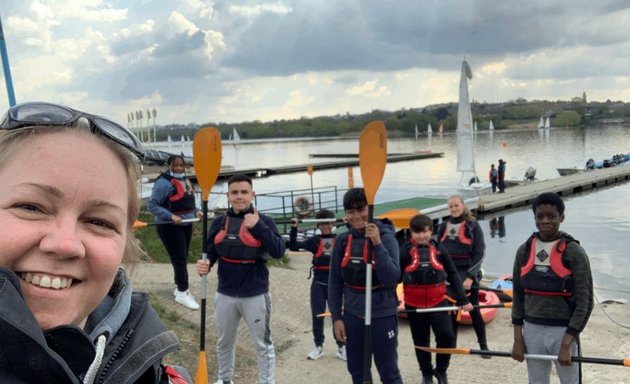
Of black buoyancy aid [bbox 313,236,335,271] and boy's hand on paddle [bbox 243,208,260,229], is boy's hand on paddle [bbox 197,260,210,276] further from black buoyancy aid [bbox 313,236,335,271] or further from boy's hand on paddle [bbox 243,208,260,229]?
black buoyancy aid [bbox 313,236,335,271]

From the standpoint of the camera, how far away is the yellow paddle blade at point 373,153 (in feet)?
15.9

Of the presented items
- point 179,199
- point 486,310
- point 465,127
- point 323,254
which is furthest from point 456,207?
point 465,127

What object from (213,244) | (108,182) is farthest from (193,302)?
(108,182)

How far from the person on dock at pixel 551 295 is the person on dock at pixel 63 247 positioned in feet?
12.2

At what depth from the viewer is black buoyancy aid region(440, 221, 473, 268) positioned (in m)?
6.31

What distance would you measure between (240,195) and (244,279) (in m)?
0.82

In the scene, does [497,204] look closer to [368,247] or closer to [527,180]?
[527,180]

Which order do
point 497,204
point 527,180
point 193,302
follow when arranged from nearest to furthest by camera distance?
point 193,302, point 497,204, point 527,180

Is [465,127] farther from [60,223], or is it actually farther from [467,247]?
[60,223]

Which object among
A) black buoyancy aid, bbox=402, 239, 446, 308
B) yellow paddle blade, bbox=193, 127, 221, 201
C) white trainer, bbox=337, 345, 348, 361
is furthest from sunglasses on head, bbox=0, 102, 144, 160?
white trainer, bbox=337, 345, 348, 361

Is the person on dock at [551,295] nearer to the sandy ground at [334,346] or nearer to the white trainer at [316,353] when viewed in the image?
the sandy ground at [334,346]

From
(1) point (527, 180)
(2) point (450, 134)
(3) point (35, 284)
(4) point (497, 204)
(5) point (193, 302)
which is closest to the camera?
(3) point (35, 284)

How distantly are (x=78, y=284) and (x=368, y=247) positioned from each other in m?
3.38

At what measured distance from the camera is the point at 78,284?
0.97 metres
